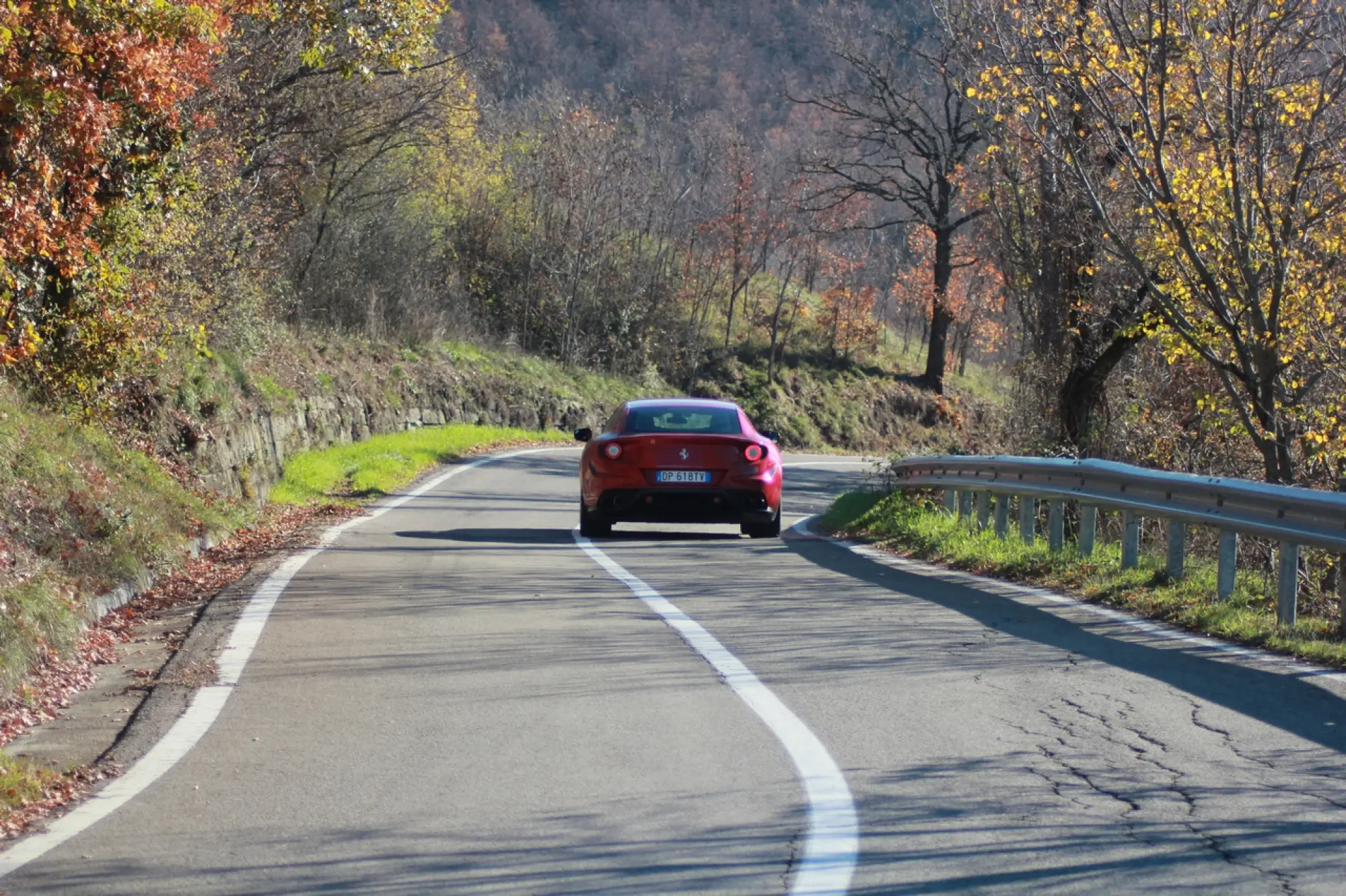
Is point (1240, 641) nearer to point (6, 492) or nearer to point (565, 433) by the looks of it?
point (6, 492)

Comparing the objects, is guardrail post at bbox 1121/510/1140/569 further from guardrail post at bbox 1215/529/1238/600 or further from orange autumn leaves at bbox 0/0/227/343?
orange autumn leaves at bbox 0/0/227/343

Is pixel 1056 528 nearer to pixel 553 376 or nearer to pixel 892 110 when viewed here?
pixel 892 110

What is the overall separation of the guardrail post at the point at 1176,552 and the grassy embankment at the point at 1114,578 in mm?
73

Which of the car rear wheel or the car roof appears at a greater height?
the car roof

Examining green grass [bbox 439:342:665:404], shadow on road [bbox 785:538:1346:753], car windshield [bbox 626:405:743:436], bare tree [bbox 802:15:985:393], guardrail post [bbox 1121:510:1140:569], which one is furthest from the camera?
green grass [bbox 439:342:665:404]

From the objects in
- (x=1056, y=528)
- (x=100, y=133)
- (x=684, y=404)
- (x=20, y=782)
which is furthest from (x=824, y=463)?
(x=20, y=782)

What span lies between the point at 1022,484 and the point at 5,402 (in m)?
8.84

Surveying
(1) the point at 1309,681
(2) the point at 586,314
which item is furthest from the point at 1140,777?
(2) the point at 586,314

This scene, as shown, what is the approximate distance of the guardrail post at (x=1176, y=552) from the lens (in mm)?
10914

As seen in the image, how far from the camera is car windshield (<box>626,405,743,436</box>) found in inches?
612

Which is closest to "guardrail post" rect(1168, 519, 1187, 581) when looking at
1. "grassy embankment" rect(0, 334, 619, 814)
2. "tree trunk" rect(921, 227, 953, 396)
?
"grassy embankment" rect(0, 334, 619, 814)

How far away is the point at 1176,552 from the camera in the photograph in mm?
10945

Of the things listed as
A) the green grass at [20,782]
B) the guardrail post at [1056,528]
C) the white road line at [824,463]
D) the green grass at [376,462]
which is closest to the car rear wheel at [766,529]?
the guardrail post at [1056,528]

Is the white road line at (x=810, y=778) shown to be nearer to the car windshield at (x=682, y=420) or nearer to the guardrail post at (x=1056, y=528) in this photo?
the guardrail post at (x=1056, y=528)
